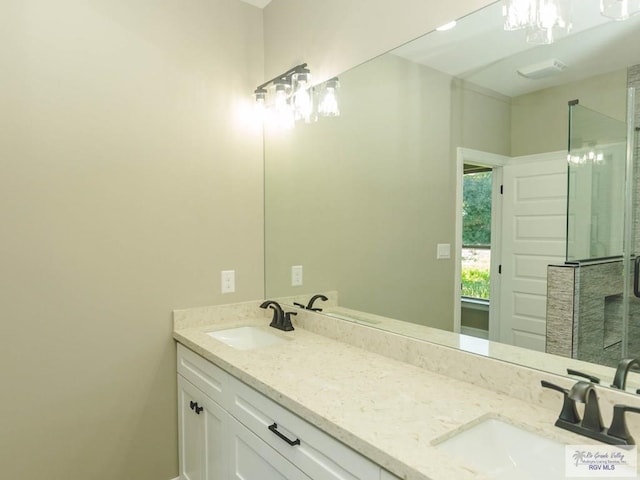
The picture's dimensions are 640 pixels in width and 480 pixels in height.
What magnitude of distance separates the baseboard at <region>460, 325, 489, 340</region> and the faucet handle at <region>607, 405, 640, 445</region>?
479 millimetres

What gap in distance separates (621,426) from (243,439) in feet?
3.82

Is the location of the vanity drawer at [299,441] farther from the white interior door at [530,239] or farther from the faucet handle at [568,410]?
the white interior door at [530,239]

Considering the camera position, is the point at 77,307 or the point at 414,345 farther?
the point at 77,307

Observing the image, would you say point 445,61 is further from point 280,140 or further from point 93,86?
point 93,86

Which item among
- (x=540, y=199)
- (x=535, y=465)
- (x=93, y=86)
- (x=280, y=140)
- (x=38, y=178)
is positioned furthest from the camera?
(x=280, y=140)

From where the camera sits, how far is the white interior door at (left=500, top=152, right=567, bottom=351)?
3.96ft

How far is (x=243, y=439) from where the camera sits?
1.49 m

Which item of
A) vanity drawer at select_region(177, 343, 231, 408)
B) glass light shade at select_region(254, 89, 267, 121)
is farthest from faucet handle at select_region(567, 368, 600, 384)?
glass light shade at select_region(254, 89, 267, 121)

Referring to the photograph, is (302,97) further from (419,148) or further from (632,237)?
(632,237)

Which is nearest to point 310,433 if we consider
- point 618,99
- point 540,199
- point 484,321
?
point 484,321

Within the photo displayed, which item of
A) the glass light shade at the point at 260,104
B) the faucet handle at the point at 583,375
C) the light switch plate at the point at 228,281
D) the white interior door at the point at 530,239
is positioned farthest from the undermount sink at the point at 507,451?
the glass light shade at the point at 260,104

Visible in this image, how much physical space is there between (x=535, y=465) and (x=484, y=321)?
52 cm

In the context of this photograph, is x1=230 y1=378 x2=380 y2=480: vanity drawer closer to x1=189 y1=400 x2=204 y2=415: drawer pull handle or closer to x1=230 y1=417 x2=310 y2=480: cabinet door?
x1=230 y1=417 x2=310 y2=480: cabinet door

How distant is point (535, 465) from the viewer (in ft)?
3.28
